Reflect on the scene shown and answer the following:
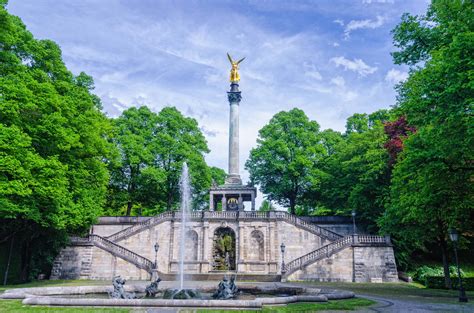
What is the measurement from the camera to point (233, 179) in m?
38.4

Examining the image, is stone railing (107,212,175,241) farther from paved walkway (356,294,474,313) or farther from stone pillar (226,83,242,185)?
paved walkway (356,294,474,313)

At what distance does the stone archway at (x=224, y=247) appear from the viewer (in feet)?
114

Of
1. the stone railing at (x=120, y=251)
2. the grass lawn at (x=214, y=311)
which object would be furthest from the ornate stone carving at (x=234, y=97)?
the grass lawn at (x=214, y=311)

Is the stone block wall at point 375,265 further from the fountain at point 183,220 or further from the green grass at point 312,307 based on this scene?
the green grass at point 312,307

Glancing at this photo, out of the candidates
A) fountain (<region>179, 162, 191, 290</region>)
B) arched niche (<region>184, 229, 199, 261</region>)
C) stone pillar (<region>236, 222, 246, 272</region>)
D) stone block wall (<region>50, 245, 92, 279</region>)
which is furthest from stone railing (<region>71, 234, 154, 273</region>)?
stone pillar (<region>236, 222, 246, 272</region>)

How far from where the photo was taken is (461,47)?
12.5 meters

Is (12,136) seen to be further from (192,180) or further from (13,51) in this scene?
(192,180)

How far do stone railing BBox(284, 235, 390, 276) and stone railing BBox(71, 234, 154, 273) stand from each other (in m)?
10.3

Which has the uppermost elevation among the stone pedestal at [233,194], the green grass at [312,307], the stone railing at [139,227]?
the stone pedestal at [233,194]

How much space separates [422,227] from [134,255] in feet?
65.9

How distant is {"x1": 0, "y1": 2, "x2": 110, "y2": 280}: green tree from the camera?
1767 cm

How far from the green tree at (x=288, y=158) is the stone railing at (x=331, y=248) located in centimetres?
1139

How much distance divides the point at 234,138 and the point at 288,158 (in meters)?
7.04

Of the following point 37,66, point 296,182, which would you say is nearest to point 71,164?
point 37,66
